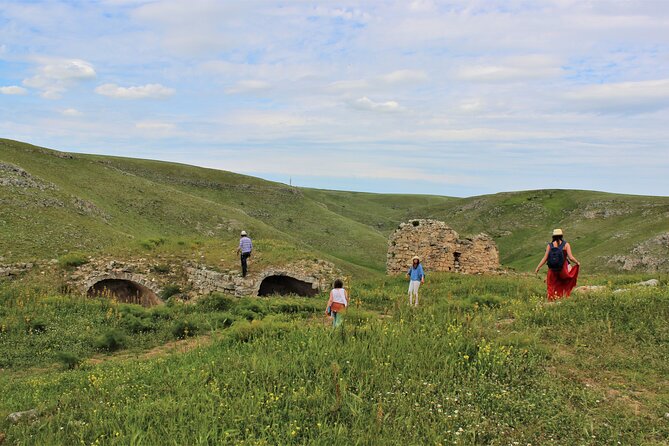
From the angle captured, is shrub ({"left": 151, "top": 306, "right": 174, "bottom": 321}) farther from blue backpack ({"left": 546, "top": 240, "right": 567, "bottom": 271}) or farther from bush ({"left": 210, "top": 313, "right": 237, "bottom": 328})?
blue backpack ({"left": 546, "top": 240, "right": 567, "bottom": 271})

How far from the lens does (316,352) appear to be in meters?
7.62

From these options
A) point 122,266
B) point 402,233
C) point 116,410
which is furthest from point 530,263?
point 116,410

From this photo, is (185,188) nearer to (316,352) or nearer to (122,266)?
(122,266)

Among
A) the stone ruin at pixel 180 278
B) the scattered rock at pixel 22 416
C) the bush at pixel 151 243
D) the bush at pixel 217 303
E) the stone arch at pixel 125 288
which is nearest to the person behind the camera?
the scattered rock at pixel 22 416

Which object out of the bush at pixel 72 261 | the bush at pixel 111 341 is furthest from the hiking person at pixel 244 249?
the bush at pixel 111 341

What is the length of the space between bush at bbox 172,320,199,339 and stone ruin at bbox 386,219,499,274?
1270 cm

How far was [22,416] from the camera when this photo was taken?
6.35 meters

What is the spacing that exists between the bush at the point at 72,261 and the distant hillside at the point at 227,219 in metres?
1.50

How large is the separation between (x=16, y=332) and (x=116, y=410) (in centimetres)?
858

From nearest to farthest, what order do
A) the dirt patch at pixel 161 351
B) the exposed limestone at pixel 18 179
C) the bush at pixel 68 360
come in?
1. the bush at pixel 68 360
2. the dirt patch at pixel 161 351
3. the exposed limestone at pixel 18 179

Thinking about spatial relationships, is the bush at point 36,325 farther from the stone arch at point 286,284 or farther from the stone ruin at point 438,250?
the stone ruin at point 438,250

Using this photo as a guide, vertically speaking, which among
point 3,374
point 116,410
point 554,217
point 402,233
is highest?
point 554,217

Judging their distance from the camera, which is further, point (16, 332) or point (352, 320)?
point (16, 332)

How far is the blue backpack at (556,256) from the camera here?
11.4 metres
